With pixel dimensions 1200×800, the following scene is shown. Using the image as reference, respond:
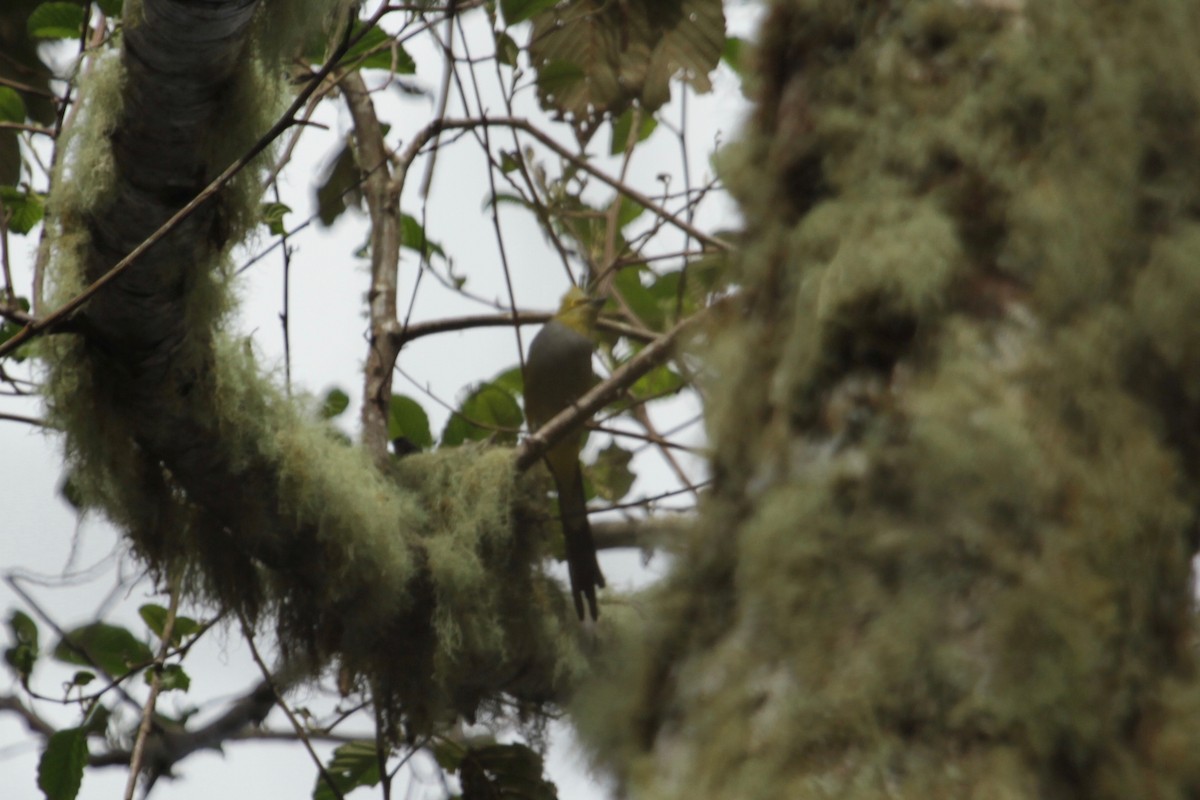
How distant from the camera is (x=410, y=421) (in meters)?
2.74

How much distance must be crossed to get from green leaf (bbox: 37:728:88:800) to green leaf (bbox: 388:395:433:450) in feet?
2.86

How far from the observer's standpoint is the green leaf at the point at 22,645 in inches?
95.1

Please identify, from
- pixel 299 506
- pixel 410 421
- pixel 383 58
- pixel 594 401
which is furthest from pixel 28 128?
pixel 594 401

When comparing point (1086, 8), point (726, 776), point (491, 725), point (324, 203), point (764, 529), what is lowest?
point (726, 776)

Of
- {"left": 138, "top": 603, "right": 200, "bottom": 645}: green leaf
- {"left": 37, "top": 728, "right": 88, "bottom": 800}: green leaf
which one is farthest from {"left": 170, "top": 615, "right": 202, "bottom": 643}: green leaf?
{"left": 37, "top": 728, "right": 88, "bottom": 800}: green leaf

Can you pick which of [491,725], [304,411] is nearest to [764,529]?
[304,411]

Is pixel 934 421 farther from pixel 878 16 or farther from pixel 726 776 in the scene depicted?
pixel 878 16

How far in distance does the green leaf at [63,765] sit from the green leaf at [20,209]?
37.3 inches

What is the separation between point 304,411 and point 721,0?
3.24 feet

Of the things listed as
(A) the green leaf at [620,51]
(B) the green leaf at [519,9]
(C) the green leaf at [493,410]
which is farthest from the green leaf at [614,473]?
(B) the green leaf at [519,9]

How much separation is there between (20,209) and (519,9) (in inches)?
39.7

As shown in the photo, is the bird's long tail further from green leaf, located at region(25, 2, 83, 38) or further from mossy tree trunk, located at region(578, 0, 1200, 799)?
mossy tree trunk, located at region(578, 0, 1200, 799)

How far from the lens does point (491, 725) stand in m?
2.54

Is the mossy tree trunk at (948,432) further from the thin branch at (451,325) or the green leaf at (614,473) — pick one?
the green leaf at (614,473)
